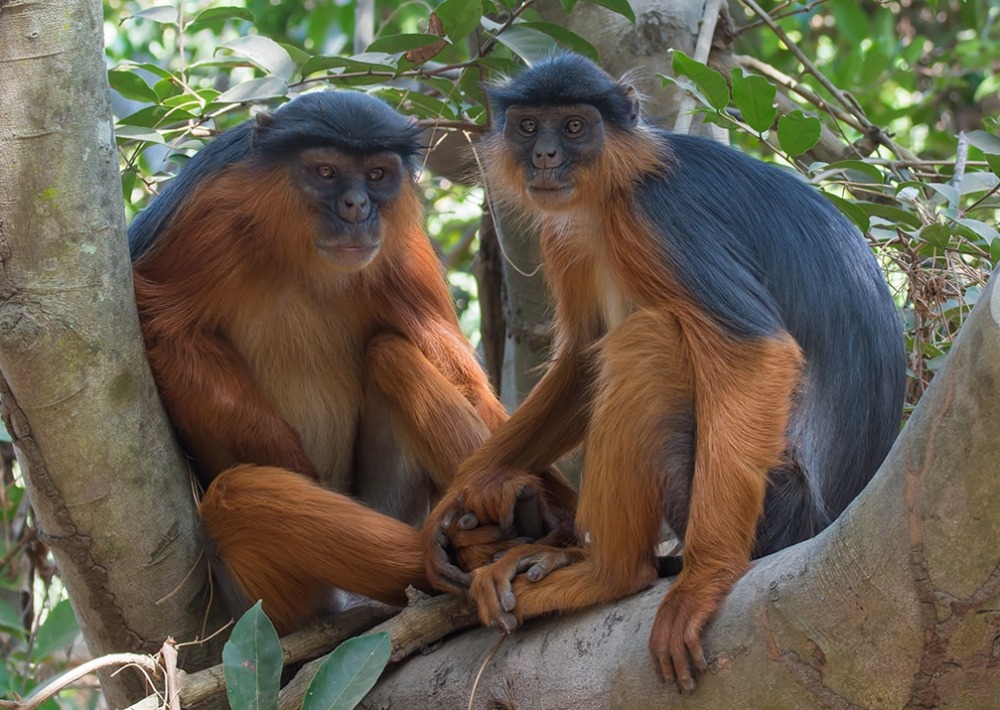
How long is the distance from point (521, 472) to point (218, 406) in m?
1.29

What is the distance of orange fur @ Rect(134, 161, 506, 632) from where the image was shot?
4566 mm

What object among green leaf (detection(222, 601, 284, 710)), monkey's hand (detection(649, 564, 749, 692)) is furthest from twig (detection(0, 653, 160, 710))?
monkey's hand (detection(649, 564, 749, 692))

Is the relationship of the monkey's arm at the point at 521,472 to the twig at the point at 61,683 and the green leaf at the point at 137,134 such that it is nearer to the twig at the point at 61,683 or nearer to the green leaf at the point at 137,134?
the twig at the point at 61,683

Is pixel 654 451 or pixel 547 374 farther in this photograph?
pixel 547 374

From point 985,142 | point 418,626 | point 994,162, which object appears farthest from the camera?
point 985,142

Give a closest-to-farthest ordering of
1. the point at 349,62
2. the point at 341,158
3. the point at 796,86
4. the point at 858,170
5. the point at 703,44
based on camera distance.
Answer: the point at 341,158
the point at 858,170
the point at 349,62
the point at 703,44
the point at 796,86

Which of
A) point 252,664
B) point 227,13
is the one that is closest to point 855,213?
point 227,13

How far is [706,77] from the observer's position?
520 centimetres

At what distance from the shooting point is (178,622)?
4.45 metres

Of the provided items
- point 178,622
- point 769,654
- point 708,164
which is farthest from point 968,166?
point 178,622

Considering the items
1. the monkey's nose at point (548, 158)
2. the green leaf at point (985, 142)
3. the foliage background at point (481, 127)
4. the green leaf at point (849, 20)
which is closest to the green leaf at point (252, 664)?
the foliage background at point (481, 127)

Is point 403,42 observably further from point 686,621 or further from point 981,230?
point 686,621

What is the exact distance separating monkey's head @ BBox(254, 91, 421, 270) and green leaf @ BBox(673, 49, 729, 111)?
1.26 m

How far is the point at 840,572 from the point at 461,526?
195 centimetres
